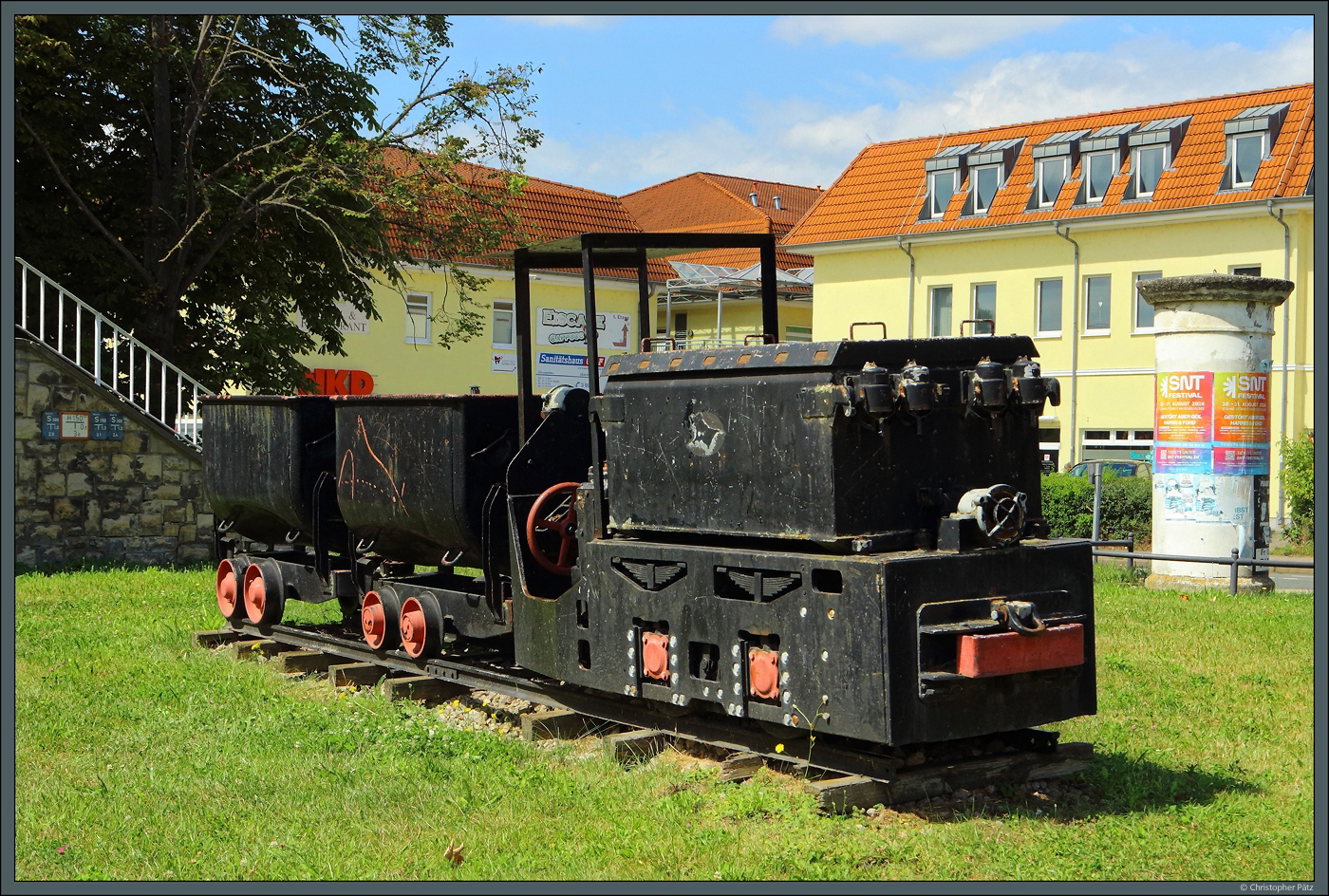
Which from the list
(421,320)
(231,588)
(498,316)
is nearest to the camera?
(231,588)

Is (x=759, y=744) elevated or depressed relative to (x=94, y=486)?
depressed

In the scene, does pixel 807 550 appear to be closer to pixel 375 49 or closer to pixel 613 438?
pixel 613 438

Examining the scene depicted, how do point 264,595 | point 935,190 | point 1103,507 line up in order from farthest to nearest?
point 935,190 < point 1103,507 < point 264,595

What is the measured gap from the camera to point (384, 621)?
9898 millimetres

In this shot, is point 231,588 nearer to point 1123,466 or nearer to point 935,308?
point 1123,466

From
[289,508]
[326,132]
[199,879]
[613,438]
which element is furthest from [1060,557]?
[326,132]

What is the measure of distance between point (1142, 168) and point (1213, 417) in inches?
792

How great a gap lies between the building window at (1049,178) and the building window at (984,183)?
1343mm

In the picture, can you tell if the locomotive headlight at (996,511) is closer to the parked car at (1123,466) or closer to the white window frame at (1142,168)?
the parked car at (1123,466)

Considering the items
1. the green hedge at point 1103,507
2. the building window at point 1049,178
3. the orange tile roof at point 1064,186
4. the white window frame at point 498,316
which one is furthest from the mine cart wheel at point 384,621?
the building window at point 1049,178

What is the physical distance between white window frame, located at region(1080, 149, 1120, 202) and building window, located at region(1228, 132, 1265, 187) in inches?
115

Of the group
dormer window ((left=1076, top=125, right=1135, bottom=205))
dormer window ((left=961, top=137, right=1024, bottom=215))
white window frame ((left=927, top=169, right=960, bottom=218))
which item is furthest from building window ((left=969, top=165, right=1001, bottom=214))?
dormer window ((left=1076, top=125, right=1135, bottom=205))

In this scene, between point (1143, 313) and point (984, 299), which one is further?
point (984, 299)

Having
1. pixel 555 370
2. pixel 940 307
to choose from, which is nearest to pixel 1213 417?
pixel 555 370
